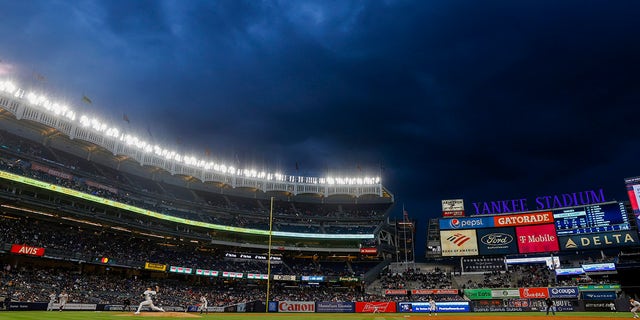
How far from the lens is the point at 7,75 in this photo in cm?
4862

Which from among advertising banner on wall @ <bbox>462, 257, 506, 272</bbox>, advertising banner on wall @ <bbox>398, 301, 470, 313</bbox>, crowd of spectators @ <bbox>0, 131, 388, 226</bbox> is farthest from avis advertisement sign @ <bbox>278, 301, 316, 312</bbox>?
advertising banner on wall @ <bbox>462, 257, 506, 272</bbox>

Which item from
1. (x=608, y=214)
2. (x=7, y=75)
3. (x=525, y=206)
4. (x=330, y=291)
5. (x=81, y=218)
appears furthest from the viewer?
(x=330, y=291)

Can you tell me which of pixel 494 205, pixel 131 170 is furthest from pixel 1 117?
pixel 494 205

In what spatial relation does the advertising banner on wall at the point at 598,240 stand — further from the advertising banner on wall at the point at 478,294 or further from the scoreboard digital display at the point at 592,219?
the advertising banner on wall at the point at 478,294

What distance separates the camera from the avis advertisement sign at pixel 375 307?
53.0 metres

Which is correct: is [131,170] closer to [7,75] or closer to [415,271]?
[7,75]

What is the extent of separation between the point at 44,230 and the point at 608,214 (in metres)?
79.9

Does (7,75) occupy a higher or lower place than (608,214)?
higher

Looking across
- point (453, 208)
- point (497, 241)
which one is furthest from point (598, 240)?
point (453, 208)

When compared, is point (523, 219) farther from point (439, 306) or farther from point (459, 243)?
point (439, 306)

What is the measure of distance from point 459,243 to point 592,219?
19554mm

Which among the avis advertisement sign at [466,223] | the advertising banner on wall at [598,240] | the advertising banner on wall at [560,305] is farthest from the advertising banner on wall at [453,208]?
the advertising banner on wall at [560,305]

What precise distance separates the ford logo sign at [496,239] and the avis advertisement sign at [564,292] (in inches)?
435

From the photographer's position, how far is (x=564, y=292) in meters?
50.8
